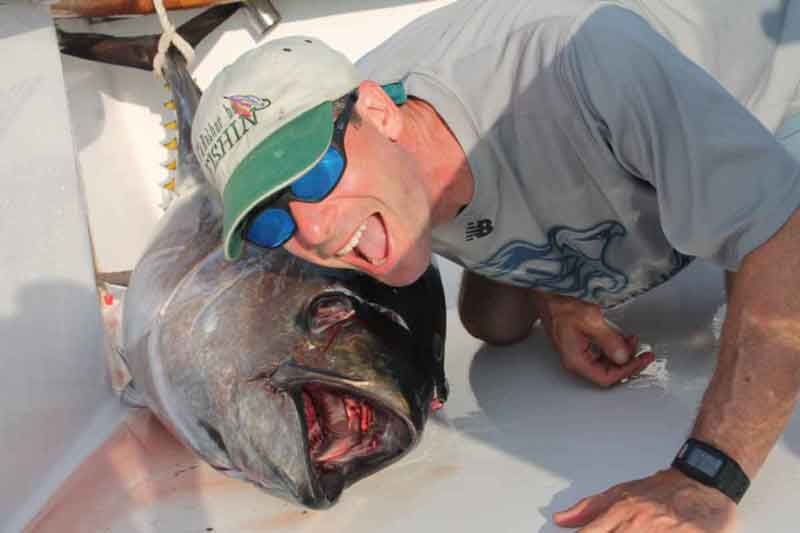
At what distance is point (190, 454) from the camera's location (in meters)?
2.13

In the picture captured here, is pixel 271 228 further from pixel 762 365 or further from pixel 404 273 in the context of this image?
pixel 762 365

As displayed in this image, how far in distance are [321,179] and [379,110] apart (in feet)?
0.77

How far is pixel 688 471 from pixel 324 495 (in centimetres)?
66

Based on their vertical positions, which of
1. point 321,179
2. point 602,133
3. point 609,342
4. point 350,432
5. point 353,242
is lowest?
point 350,432

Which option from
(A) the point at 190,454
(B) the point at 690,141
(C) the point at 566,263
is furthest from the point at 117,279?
(B) the point at 690,141

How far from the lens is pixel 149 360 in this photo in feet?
6.78

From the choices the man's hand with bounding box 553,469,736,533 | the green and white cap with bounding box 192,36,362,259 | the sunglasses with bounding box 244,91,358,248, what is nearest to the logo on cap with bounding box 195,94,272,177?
the green and white cap with bounding box 192,36,362,259

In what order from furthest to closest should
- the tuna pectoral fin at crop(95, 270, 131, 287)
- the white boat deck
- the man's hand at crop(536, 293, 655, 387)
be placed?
the tuna pectoral fin at crop(95, 270, 131, 287), the man's hand at crop(536, 293, 655, 387), the white boat deck

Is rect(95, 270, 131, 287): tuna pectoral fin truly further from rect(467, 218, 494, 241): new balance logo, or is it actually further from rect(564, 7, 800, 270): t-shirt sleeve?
rect(564, 7, 800, 270): t-shirt sleeve

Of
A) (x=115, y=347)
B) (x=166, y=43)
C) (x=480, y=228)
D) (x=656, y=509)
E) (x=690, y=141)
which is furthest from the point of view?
(x=166, y=43)

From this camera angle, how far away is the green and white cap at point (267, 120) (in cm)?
168

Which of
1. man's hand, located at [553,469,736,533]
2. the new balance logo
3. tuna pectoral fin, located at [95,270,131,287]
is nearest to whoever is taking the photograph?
man's hand, located at [553,469,736,533]

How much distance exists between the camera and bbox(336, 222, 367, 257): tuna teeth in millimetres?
1788

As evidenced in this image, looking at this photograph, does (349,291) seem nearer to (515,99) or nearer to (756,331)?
(515,99)
